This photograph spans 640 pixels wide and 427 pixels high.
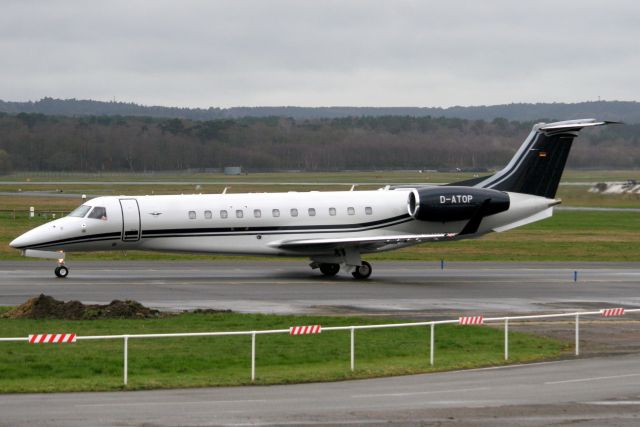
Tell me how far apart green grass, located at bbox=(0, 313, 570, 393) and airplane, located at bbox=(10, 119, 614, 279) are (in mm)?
10382

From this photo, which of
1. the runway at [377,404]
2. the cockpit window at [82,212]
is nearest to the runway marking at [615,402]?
the runway at [377,404]

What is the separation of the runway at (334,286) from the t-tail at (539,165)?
3.16 m

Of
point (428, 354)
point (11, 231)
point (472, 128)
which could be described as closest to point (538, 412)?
point (428, 354)

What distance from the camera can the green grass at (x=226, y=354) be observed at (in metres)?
19.5

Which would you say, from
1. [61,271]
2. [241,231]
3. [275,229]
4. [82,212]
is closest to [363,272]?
[275,229]

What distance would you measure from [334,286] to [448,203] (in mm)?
5578

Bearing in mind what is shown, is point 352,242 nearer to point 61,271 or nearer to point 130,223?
point 130,223

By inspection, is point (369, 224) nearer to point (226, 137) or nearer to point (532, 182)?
point (532, 182)

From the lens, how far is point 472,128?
185125 millimetres

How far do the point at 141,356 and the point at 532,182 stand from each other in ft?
74.2

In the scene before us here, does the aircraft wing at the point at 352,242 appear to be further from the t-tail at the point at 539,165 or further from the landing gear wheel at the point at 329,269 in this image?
the t-tail at the point at 539,165

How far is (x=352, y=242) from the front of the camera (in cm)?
3744

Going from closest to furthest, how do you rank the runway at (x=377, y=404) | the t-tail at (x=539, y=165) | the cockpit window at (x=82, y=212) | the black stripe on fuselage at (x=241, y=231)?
the runway at (x=377, y=404)
the black stripe on fuselage at (x=241, y=231)
the cockpit window at (x=82, y=212)
the t-tail at (x=539, y=165)

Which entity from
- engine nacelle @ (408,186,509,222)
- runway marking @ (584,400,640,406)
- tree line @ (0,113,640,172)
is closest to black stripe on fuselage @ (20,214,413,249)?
engine nacelle @ (408,186,509,222)
